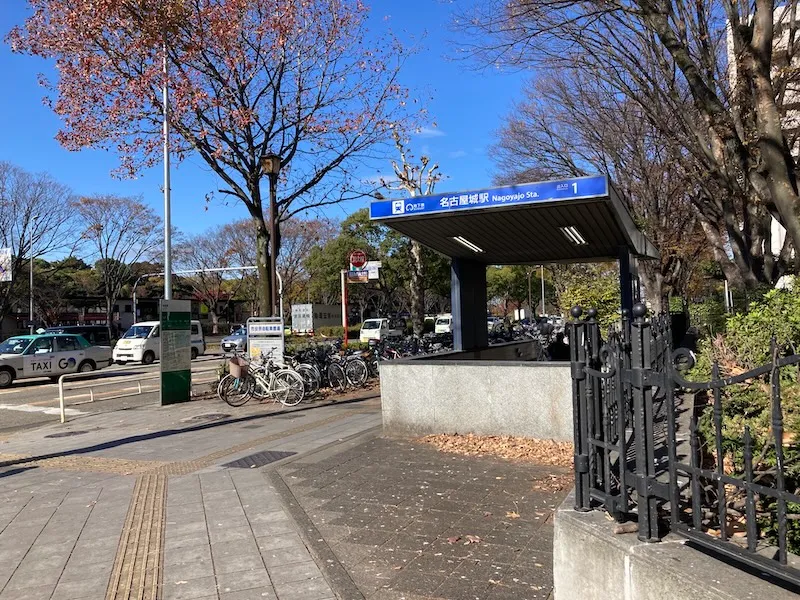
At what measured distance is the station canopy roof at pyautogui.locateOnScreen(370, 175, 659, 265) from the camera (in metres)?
7.51

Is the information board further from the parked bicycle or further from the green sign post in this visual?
the green sign post

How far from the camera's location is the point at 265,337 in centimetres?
1390

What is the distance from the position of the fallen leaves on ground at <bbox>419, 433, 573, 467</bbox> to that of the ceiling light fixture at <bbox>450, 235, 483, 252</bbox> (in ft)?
11.3

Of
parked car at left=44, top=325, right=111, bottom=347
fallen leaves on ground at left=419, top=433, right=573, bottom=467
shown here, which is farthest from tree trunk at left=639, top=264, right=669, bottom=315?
parked car at left=44, top=325, right=111, bottom=347

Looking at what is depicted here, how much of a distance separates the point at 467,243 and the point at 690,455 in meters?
7.93

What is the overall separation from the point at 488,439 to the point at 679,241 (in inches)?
645

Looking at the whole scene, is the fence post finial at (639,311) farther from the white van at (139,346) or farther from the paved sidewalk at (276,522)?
the white van at (139,346)

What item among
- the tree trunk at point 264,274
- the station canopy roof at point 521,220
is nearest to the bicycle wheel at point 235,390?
the tree trunk at point 264,274

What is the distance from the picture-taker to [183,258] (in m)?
49.2

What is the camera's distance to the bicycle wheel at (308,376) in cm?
1315

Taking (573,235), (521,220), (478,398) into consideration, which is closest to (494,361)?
(478,398)

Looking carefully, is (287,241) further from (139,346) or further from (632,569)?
(632,569)

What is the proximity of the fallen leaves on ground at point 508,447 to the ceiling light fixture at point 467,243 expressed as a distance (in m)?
A: 3.45

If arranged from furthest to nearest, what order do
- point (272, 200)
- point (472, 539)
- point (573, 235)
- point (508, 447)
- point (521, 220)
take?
point (272, 200) → point (573, 235) → point (521, 220) → point (508, 447) → point (472, 539)
